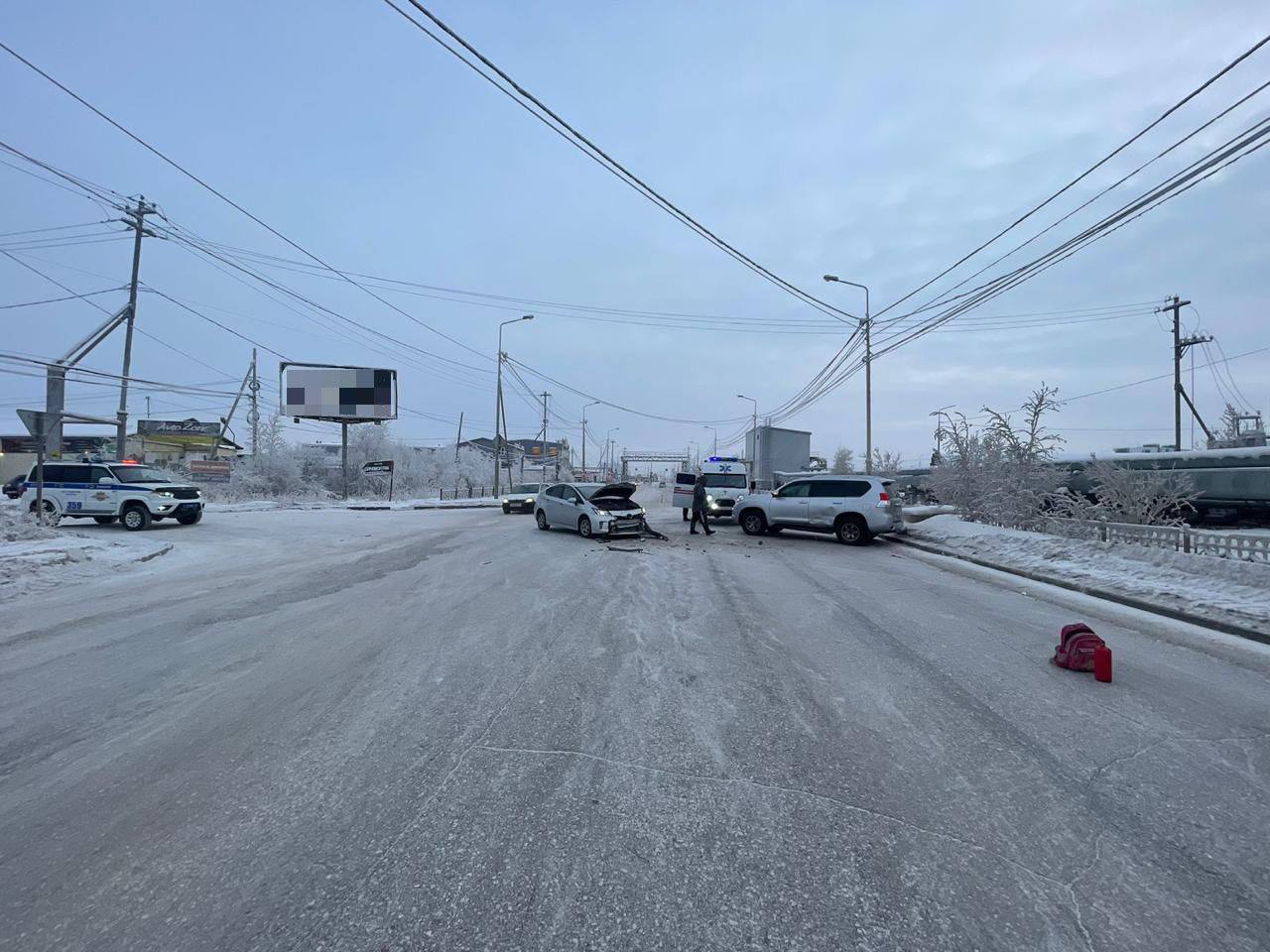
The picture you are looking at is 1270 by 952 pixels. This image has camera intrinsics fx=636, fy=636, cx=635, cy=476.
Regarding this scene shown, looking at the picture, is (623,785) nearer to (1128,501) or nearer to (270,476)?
(1128,501)

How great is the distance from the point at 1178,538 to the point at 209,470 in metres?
48.1

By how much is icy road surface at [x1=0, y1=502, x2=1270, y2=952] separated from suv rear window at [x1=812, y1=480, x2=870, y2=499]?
9.47 meters

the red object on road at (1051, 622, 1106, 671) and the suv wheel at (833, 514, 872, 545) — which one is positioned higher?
the suv wheel at (833, 514, 872, 545)

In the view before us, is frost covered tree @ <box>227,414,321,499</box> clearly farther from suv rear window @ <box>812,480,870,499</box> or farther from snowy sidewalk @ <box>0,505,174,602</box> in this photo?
suv rear window @ <box>812,480,870,499</box>

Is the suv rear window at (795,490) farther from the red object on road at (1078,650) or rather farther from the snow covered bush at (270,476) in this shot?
the snow covered bush at (270,476)

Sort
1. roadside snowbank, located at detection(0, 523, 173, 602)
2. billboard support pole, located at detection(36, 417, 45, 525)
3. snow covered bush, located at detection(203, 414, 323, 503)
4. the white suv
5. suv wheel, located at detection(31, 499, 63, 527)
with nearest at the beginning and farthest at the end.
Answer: roadside snowbank, located at detection(0, 523, 173, 602)
billboard support pole, located at detection(36, 417, 45, 525)
suv wheel, located at detection(31, 499, 63, 527)
the white suv
snow covered bush, located at detection(203, 414, 323, 503)

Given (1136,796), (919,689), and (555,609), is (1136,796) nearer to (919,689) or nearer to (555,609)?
(919,689)

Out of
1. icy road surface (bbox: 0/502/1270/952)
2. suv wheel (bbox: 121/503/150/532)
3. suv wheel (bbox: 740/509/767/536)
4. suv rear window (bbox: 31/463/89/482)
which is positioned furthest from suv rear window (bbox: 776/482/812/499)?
suv rear window (bbox: 31/463/89/482)

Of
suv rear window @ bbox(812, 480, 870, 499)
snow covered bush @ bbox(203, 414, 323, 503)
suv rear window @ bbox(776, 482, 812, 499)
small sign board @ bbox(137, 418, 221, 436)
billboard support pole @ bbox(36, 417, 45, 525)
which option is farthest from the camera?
small sign board @ bbox(137, 418, 221, 436)

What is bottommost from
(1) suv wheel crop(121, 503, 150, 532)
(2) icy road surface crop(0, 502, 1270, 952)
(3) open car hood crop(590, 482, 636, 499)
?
(2) icy road surface crop(0, 502, 1270, 952)

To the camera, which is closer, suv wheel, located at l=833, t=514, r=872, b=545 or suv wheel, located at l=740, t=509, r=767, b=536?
suv wheel, located at l=833, t=514, r=872, b=545

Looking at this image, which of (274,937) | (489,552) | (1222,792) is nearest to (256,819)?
(274,937)

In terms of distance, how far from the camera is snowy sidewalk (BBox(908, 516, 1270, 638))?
7930mm

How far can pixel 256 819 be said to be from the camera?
3127mm
